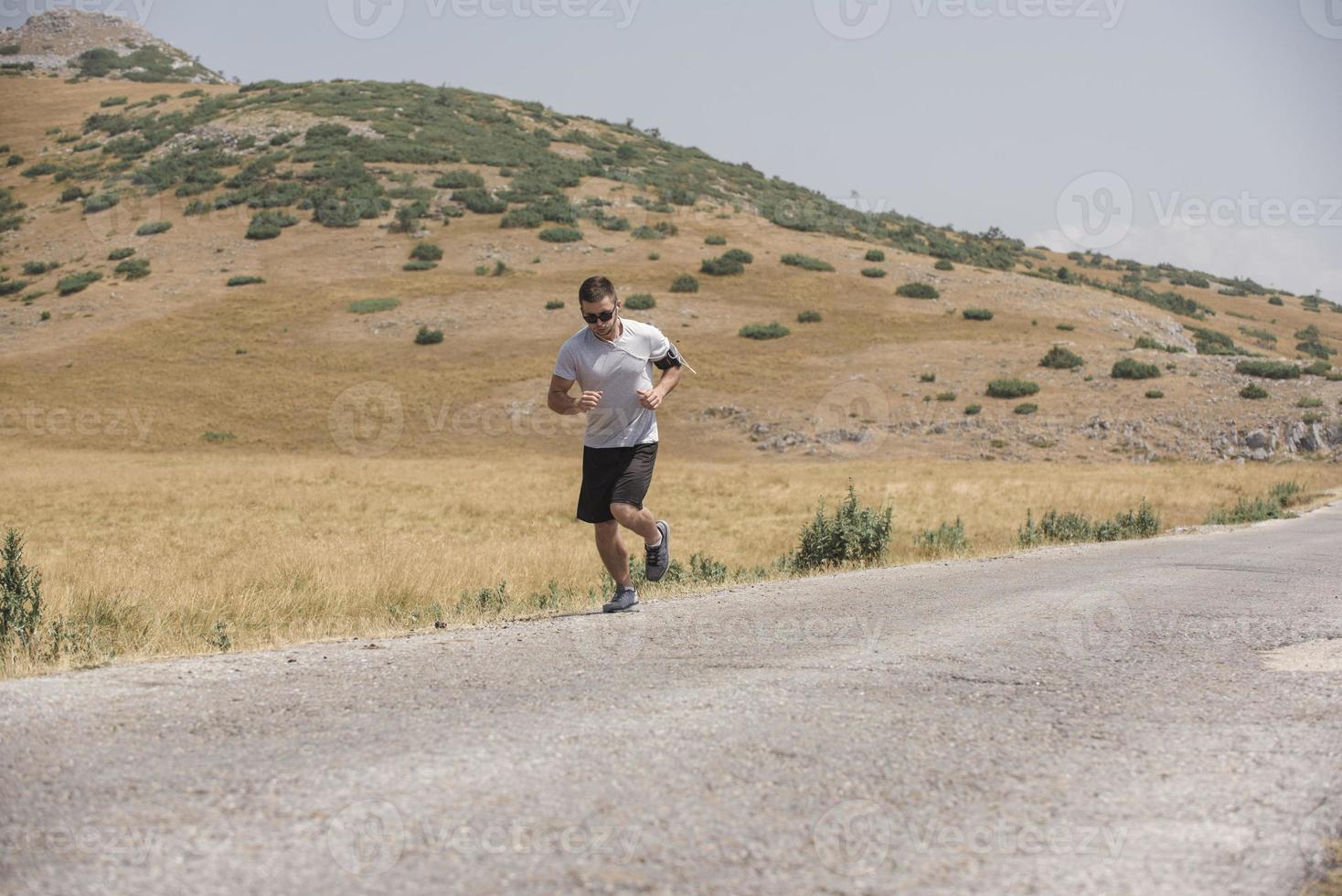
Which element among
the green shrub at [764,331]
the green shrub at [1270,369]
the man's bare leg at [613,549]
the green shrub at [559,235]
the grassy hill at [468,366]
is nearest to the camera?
the man's bare leg at [613,549]

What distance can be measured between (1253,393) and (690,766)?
44332 mm

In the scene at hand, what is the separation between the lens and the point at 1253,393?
138ft

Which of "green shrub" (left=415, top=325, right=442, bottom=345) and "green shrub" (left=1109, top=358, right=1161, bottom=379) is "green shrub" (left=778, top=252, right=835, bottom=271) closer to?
"green shrub" (left=1109, top=358, right=1161, bottom=379)

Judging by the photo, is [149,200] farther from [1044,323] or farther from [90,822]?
[90,822]

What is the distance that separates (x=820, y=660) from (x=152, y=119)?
94051 mm

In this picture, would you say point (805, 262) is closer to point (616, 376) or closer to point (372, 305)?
point (372, 305)

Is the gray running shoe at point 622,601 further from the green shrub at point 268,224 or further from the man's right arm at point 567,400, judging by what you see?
the green shrub at point 268,224

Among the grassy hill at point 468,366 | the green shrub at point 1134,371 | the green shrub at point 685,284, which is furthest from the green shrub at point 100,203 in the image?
the green shrub at point 1134,371

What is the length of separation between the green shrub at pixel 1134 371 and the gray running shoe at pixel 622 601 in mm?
42232

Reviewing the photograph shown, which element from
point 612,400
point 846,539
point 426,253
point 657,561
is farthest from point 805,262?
point 612,400

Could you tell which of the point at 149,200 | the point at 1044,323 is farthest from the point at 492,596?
the point at 149,200

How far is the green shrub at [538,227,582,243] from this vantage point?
6381cm

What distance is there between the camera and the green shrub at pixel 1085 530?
15837 millimetres

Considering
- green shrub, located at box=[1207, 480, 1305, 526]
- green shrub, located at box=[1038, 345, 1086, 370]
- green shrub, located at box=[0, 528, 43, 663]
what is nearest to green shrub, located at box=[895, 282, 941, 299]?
green shrub, located at box=[1038, 345, 1086, 370]
